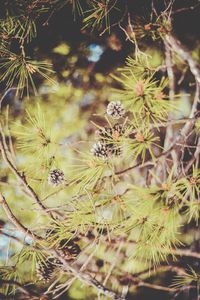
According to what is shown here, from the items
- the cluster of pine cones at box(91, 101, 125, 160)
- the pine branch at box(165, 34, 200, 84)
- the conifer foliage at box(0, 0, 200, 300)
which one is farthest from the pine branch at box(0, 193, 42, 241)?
the pine branch at box(165, 34, 200, 84)

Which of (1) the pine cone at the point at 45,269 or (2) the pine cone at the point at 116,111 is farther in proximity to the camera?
(1) the pine cone at the point at 45,269

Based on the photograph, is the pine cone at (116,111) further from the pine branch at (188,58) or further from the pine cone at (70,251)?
the pine cone at (70,251)

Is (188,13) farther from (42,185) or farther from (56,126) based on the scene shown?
(42,185)

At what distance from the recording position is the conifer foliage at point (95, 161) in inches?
31.9

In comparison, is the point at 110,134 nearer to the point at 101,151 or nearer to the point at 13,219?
the point at 101,151

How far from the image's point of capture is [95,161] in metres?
0.80

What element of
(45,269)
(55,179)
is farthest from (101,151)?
(45,269)

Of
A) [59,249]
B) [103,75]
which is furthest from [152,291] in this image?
[103,75]

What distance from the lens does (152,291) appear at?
4.22ft

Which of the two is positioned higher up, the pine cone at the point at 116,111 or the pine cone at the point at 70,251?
the pine cone at the point at 116,111

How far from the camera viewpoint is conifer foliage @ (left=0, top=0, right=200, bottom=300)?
81cm

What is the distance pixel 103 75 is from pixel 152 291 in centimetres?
93

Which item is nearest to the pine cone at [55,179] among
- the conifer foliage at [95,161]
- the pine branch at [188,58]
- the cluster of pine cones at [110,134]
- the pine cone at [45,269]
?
the conifer foliage at [95,161]

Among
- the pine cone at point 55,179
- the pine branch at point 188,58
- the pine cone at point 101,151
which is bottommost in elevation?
the pine cone at point 55,179
